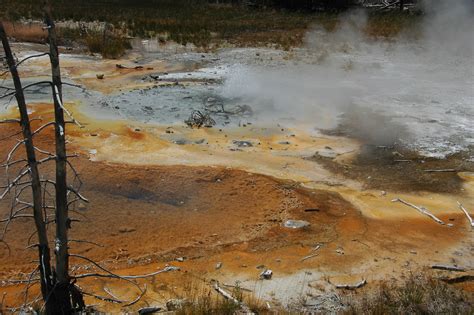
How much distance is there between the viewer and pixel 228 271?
4.33 m

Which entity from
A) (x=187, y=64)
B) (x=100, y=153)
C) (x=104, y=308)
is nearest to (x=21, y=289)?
(x=104, y=308)

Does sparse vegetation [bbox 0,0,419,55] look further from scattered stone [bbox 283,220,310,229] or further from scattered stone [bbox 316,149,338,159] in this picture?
scattered stone [bbox 283,220,310,229]

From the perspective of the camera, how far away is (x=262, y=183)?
6055 mm

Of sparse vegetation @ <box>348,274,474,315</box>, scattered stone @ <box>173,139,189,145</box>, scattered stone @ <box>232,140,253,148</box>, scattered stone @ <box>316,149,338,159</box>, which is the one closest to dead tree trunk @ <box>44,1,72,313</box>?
sparse vegetation @ <box>348,274,474,315</box>

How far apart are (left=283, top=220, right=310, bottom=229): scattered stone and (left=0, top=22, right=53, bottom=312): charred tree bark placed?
2.52 m

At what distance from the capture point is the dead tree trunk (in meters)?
Answer: 2.75

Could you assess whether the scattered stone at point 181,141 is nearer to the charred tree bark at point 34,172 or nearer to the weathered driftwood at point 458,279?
the charred tree bark at point 34,172

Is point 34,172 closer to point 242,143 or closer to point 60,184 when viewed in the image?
point 60,184

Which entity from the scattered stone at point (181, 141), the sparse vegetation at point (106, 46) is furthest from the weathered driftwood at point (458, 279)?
the sparse vegetation at point (106, 46)

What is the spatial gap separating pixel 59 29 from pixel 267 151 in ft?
40.9

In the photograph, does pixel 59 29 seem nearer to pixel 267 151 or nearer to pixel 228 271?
pixel 267 151

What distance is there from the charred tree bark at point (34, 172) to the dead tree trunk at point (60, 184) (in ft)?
0.34

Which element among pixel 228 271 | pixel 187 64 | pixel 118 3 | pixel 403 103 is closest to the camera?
pixel 228 271

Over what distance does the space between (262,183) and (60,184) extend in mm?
3304
